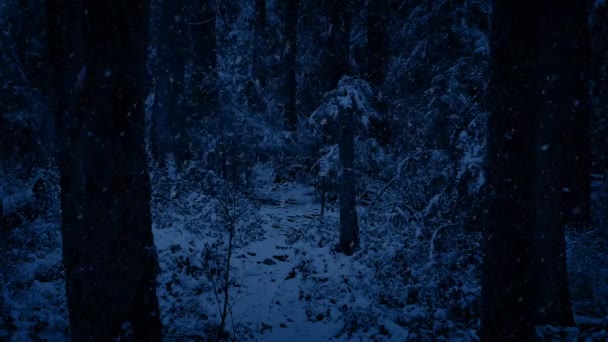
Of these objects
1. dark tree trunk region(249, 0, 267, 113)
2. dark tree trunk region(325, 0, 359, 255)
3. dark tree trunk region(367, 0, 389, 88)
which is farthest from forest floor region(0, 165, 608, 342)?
dark tree trunk region(249, 0, 267, 113)

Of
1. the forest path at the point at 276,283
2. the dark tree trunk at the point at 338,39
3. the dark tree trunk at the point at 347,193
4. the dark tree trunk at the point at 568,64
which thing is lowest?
the forest path at the point at 276,283

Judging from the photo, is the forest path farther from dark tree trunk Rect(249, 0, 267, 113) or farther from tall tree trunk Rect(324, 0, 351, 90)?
dark tree trunk Rect(249, 0, 267, 113)

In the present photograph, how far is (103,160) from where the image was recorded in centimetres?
333

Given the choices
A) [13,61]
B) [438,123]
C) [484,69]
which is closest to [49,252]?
[13,61]

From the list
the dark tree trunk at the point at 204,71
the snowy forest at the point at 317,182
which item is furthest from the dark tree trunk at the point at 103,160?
the dark tree trunk at the point at 204,71

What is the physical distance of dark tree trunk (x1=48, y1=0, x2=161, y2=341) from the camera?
3250 mm

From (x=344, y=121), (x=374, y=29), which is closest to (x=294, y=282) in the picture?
(x=344, y=121)

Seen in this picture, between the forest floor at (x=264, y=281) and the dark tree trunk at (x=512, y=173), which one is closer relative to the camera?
the dark tree trunk at (x=512, y=173)

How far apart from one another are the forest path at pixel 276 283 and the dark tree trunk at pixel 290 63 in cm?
575

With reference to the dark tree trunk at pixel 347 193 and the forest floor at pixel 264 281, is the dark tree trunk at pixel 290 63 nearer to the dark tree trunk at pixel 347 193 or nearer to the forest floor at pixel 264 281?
the forest floor at pixel 264 281

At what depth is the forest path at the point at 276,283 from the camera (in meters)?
6.58

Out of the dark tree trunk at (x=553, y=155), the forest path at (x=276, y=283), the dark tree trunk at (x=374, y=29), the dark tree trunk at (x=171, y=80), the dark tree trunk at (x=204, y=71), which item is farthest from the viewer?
the dark tree trunk at (x=204, y=71)

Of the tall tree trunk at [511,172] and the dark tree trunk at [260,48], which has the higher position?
the dark tree trunk at [260,48]

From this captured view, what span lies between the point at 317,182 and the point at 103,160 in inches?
483
